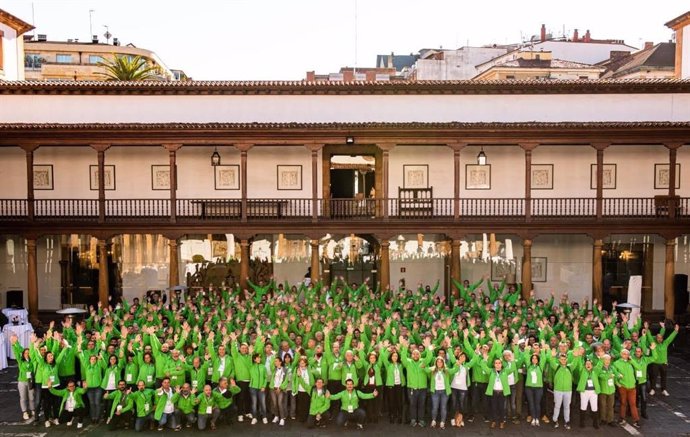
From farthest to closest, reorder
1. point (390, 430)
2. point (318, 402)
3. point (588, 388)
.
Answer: point (390, 430), point (588, 388), point (318, 402)

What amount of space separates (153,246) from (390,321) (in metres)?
14.5

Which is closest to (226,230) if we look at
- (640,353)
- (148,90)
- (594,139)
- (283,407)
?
(148,90)

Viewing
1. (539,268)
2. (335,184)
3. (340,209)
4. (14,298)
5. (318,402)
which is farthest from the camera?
(335,184)

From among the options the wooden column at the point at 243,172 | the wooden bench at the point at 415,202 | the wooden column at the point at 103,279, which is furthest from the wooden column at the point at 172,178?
the wooden bench at the point at 415,202

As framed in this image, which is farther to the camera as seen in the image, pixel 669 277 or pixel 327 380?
pixel 669 277

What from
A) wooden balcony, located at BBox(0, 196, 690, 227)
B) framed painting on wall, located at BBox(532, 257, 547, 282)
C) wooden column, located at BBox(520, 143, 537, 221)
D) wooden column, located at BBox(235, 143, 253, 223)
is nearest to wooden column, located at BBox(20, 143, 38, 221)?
wooden balcony, located at BBox(0, 196, 690, 227)

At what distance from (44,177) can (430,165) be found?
15.8 m

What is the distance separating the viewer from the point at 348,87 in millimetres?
28797

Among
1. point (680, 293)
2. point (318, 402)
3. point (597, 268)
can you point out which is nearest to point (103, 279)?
point (318, 402)

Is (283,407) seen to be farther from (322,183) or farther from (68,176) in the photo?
(68,176)

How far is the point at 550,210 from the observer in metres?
28.3

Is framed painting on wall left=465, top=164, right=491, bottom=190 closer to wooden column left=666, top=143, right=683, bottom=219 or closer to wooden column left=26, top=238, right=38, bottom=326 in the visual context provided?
wooden column left=666, top=143, right=683, bottom=219

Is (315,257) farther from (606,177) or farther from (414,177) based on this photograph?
(606,177)

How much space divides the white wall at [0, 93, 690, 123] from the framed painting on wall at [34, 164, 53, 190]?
1.86 meters
